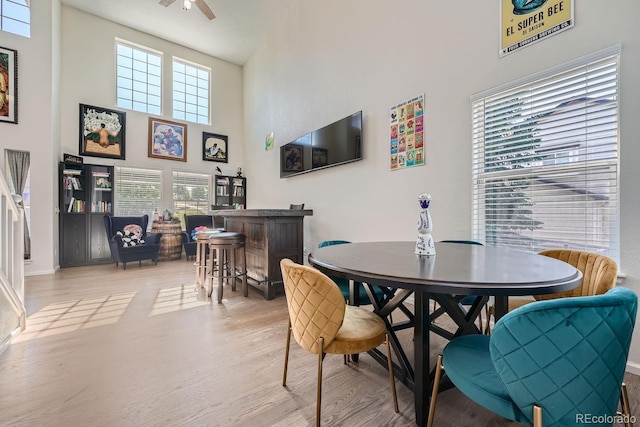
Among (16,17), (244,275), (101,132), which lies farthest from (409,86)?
(16,17)

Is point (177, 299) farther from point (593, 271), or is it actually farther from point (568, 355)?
point (593, 271)

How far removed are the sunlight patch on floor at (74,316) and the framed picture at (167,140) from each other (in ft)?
12.9

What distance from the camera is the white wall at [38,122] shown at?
4406mm

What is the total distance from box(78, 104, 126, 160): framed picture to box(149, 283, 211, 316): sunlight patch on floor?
379 cm

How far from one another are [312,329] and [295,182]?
4.05m

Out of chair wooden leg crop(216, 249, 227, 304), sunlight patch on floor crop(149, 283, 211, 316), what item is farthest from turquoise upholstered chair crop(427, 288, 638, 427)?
sunlight patch on floor crop(149, 283, 211, 316)

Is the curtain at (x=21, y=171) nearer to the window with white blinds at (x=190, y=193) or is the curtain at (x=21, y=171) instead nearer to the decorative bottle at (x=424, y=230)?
the window with white blinds at (x=190, y=193)

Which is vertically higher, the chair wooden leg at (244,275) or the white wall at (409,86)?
the white wall at (409,86)

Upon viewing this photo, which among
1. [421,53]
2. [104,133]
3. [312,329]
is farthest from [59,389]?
[104,133]

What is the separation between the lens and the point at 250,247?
12.1ft

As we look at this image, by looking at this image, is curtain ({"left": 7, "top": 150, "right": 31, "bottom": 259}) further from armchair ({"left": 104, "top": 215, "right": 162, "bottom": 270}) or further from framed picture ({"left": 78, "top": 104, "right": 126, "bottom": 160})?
armchair ({"left": 104, "top": 215, "right": 162, "bottom": 270})

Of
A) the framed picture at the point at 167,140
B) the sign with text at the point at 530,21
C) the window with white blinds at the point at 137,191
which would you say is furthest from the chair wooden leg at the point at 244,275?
the framed picture at the point at 167,140

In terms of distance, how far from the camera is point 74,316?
2.71m

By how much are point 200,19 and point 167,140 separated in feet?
8.68
